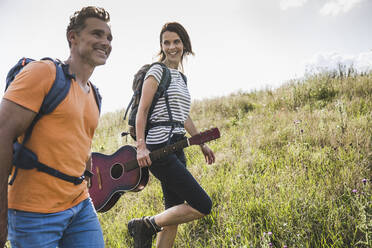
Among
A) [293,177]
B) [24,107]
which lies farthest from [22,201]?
[293,177]

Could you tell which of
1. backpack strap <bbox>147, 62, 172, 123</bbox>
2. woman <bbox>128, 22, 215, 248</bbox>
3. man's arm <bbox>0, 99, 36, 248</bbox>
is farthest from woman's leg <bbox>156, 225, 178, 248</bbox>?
man's arm <bbox>0, 99, 36, 248</bbox>

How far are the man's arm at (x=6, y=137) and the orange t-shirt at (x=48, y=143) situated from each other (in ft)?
0.15

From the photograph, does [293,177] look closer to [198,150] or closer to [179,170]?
[179,170]

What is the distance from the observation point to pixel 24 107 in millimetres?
1368

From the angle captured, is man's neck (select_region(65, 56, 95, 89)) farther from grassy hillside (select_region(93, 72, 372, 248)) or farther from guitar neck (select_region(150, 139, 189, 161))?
grassy hillside (select_region(93, 72, 372, 248))

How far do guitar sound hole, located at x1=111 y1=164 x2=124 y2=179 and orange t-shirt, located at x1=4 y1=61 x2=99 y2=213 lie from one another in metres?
1.76

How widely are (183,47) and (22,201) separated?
8.21 feet

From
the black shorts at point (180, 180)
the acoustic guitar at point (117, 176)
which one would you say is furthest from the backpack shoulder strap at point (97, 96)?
the acoustic guitar at point (117, 176)

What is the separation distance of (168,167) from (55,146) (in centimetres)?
124

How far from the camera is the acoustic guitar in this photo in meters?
3.25

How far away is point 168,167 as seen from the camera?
2.60 m

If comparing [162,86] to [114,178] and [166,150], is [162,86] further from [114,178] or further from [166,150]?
[114,178]

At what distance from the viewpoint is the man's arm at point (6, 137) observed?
4.37 feet

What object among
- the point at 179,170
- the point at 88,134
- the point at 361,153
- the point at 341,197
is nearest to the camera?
the point at 88,134
